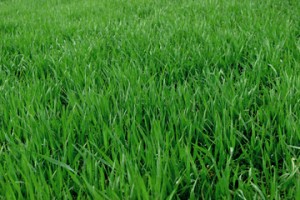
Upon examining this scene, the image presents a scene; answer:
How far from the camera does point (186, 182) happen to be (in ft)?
2.92

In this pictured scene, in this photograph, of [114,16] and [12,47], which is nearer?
[12,47]

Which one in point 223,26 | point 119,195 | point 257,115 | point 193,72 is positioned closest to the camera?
point 119,195

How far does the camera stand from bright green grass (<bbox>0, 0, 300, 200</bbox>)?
2.83 feet

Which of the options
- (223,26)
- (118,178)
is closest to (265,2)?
(223,26)

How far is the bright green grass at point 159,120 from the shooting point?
2.83 ft

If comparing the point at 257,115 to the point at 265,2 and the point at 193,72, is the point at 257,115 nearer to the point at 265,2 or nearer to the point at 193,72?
the point at 193,72

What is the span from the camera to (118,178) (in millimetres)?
842

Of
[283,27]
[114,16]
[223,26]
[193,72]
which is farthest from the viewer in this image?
[114,16]

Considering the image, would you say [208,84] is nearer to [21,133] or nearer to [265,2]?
[21,133]

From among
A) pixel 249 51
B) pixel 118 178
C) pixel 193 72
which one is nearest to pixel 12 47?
pixel 193 72

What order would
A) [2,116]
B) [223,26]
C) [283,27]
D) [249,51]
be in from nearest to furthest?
[2,116] → [249,51] → [283,27] → [223,26]

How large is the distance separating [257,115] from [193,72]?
0.62 meters

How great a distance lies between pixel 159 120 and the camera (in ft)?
3.62

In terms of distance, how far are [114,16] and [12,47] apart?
1.23 m
